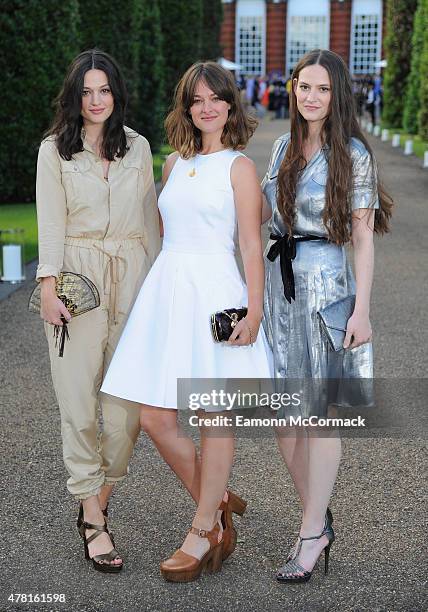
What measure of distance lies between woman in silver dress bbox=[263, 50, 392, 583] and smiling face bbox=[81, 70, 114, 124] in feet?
2.02

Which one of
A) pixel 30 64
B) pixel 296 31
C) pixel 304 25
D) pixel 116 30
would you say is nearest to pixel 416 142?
pixel 116 30

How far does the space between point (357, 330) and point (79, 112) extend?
47.8 inches

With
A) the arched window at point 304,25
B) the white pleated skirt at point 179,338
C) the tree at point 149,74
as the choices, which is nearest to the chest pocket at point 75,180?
the white pleated skirt at point 179,338

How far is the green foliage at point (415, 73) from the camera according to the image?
1022 inches

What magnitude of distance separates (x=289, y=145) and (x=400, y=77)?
2947 cm

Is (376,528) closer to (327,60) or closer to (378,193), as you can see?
(378,193)

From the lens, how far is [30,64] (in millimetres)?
14492

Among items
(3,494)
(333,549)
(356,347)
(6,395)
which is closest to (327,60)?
(356,347)

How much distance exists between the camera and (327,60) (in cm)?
344

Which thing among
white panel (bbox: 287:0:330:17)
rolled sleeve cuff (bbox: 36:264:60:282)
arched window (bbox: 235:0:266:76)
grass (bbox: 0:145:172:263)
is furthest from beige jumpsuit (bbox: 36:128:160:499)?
white panel (bbox: 287:0:330:17)

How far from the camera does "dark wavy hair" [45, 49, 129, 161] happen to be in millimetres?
3582

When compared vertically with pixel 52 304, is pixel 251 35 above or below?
above

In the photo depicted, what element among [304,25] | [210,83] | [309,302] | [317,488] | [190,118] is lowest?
[317,488]

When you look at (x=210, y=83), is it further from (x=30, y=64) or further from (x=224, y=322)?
Result: (x=30, y=64)
